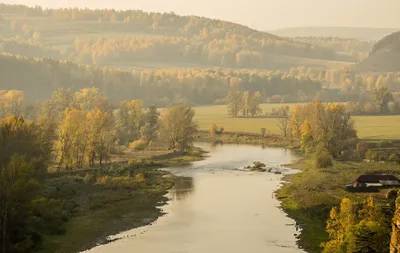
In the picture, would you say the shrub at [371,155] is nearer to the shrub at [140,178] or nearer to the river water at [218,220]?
the river water at [218,220]

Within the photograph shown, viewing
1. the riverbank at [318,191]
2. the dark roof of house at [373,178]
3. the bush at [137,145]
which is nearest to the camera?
the riverbank at [318,191]

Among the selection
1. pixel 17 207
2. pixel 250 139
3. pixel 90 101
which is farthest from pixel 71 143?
pixel 250 139

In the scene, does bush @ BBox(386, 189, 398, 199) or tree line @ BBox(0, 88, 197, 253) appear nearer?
tree line @ BBox(0, 88, 197, 253)

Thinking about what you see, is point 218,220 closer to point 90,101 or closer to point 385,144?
point 385,144

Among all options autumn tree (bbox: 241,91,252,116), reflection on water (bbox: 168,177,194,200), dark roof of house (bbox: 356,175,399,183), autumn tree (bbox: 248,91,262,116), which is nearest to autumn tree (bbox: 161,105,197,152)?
reflection on water (bbox: 168,177,194,200)

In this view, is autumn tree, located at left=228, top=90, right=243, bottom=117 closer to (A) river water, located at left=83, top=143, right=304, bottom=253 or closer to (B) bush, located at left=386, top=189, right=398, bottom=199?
(A) river water, located at left=83, top=143, right=304, bottom=253

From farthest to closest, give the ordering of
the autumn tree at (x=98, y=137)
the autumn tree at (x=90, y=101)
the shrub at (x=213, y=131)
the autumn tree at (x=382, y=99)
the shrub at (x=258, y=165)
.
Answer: the autumn tree at (x=382, y=99) → the shrub at (x=213, y=131) → the autumn tree at (x=90, y=101) → the shrub at (x=258, y=165) → the autumn tree at (x=98, y=137)

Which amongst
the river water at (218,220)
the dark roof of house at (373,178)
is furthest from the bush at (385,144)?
the dark roof of house at (373,178)
